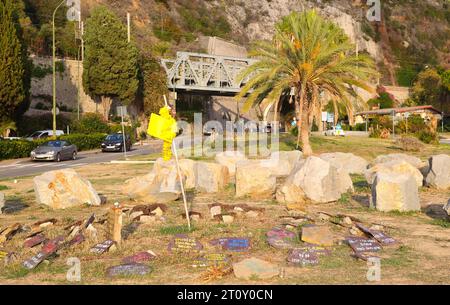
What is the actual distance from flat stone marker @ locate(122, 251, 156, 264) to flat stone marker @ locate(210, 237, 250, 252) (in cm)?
123

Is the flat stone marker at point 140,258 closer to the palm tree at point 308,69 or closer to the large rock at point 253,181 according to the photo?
the large rock at point 253,181

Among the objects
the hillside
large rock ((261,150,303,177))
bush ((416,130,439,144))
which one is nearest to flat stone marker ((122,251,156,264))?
large rock ((261,150,303,177))

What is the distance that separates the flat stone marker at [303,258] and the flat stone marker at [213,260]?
0.96 meters

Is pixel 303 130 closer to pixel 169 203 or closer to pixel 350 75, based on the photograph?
pixel 350 75

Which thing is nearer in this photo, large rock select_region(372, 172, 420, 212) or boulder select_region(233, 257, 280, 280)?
boulder select_region(233, 257, 280, 280)

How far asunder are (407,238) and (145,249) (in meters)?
4.82

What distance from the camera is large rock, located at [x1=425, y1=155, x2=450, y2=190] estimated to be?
58.2 feet

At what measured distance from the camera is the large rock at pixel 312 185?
14.8m

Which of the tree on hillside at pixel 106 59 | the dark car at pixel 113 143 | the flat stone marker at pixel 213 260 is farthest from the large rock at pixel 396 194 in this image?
the tree on hillside at pixel 106 59

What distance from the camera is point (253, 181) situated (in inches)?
639

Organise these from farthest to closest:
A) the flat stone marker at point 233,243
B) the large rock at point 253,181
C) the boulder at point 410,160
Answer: the boulder at point 410,160 → the large rock at point 253,181 → the flat stone marker at point 233,243

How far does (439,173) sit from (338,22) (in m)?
111

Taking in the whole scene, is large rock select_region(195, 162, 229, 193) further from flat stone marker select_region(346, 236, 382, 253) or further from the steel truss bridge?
the steel truss bridge

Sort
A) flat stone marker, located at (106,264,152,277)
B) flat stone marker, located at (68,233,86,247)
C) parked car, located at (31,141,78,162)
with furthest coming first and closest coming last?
1. parked car, located at (31,141,78,162)
2. flat stone marker, located at (68,233,86,247)
3. flat stone marker, located at (106,264,152,277)
